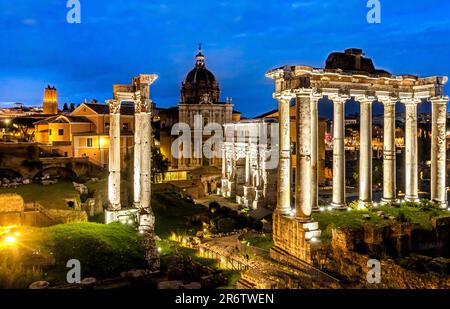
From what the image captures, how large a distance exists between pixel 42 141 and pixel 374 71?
4088 centimetres

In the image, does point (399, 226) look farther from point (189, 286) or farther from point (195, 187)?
point (195, 187)

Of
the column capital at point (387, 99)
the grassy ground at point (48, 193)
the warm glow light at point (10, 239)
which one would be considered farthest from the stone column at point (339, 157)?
the warm glow light at point (10, 239)

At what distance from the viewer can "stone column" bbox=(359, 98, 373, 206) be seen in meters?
22.6

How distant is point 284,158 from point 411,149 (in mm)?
9969

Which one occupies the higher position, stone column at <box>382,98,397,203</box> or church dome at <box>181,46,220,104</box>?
church dome at <box>181,46,220,104</box>

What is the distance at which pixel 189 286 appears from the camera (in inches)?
551

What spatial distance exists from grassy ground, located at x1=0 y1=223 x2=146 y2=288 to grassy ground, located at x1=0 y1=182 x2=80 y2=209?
436 cm

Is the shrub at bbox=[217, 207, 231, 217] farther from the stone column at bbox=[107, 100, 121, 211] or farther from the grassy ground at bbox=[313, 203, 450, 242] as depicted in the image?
the grassy ground at bbox=[313, 203, 450, 242]

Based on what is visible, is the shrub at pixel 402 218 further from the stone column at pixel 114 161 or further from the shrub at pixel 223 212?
the shrub at pixel 223 212

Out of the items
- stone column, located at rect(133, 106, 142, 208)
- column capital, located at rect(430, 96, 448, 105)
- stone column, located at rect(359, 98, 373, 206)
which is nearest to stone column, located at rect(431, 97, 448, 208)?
column capital, located at rect(430, 96, 448, 105)
